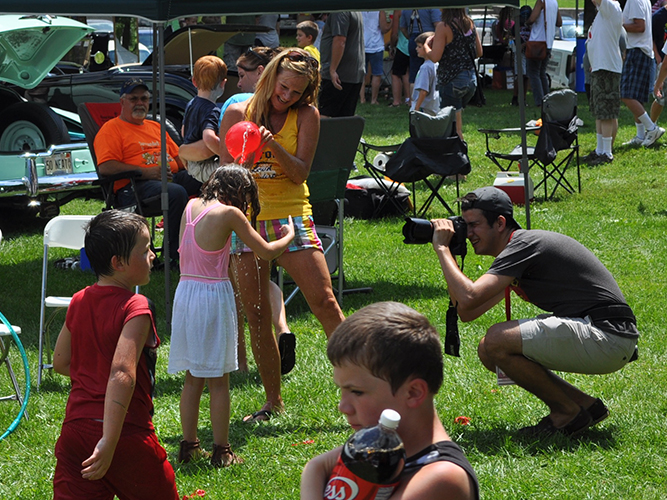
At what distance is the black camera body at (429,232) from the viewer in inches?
159

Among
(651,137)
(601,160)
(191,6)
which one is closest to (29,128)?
(191,6)

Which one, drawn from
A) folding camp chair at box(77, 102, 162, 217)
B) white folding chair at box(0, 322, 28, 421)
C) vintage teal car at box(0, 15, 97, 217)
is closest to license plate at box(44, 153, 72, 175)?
vintage teal car at box(0, 15, 97, 217)

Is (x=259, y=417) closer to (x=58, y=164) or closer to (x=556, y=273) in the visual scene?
(x=556, y=273)

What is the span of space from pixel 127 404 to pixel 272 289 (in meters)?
2.49

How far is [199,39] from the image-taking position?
401 inches

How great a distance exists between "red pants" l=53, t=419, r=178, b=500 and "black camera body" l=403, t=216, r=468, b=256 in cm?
165

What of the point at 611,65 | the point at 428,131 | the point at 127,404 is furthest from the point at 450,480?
the point at 611,65

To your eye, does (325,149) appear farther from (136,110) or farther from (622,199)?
(622,199)

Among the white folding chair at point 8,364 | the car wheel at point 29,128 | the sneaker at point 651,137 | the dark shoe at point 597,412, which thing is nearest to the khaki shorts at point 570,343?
the dark shoe at point 597,412

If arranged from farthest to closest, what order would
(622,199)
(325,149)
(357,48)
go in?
(357,48) → (622,199) → (325,149)

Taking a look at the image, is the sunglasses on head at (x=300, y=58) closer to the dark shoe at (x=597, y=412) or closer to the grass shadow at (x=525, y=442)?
the grass shadow at (x=525, y=442)

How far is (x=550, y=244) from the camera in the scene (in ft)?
13.2

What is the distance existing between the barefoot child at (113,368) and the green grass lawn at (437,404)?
0.89 m

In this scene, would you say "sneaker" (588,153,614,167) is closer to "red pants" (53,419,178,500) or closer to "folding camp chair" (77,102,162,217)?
"folding camp chair" (77,102,162,217)
